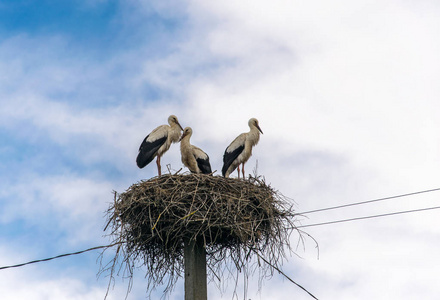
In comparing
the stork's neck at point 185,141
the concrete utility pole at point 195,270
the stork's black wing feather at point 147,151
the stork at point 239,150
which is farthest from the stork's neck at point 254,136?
the concrete utility pole at point 195,270

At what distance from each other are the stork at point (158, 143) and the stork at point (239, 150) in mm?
856

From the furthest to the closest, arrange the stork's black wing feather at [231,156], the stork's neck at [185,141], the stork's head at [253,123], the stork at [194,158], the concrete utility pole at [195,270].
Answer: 1. the stork's head at [253,123]
2. the stork's black wing feather at [231,156]
3. the stork's neck at [185,141]
4. the stork at [194,158]
5. the concrete utility pole at [195,270]

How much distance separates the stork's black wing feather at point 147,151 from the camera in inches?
369

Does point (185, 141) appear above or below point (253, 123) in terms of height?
below

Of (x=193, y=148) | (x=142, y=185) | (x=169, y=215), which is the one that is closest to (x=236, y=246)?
(x=169, y=215)

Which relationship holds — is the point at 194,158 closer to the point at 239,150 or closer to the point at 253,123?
the point at 239,150

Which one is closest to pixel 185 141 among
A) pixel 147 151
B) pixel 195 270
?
pixel 147 151

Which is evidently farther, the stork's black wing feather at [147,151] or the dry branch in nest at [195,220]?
the stork's black wing feather at [147,151]

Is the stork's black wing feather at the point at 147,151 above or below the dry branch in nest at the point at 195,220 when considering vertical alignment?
above

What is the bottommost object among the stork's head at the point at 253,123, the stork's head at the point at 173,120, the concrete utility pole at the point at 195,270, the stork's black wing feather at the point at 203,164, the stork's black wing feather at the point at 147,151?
the concrete utility pole at the point at 195,270

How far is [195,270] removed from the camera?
5676mm

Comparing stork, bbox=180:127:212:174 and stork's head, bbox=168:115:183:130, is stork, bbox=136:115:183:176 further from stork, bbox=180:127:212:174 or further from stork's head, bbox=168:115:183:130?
stork, bbox=180:127:212:174

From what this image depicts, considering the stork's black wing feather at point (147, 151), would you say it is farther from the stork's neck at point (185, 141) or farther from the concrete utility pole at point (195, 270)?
the concrete utility pole at point (195, 270)

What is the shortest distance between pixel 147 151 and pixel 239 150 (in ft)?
4.74
